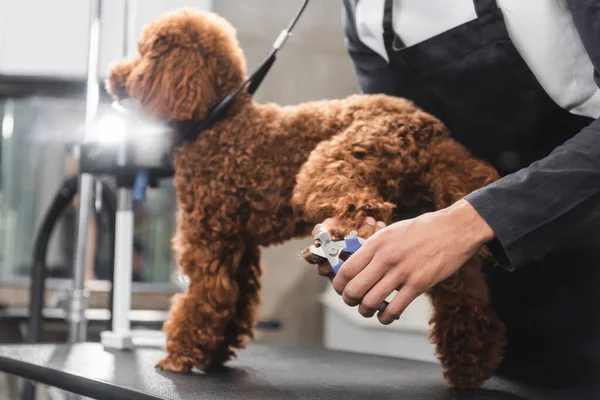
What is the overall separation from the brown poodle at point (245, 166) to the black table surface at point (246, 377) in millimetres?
57

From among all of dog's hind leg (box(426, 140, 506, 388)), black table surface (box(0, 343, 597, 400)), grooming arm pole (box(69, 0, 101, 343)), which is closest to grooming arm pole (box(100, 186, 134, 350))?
black table surface (box(0, 343, 597, 400))

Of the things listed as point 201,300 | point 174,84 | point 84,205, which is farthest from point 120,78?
point 84,205

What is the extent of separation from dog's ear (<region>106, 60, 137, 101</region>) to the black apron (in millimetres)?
410

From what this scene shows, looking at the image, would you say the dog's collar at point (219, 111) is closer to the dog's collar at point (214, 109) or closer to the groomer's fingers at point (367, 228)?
the dog's collar at point (214, 109)

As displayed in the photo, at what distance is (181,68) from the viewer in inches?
39.9

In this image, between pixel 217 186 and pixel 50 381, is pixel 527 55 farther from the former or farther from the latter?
pixel 50 381

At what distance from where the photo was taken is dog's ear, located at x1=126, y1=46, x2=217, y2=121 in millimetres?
1011

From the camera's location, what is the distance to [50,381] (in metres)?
1.02

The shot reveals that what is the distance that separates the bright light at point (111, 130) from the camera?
1.29 meters

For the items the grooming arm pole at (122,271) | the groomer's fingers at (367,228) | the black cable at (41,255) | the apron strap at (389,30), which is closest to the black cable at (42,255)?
the black cable at (41,255)

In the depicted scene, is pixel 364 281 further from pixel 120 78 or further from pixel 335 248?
pixel 120 78

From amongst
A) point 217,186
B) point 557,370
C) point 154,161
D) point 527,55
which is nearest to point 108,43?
point 154,161

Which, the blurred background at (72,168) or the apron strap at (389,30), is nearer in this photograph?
the apron strap at (389,30)

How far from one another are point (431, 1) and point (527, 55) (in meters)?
0.15
